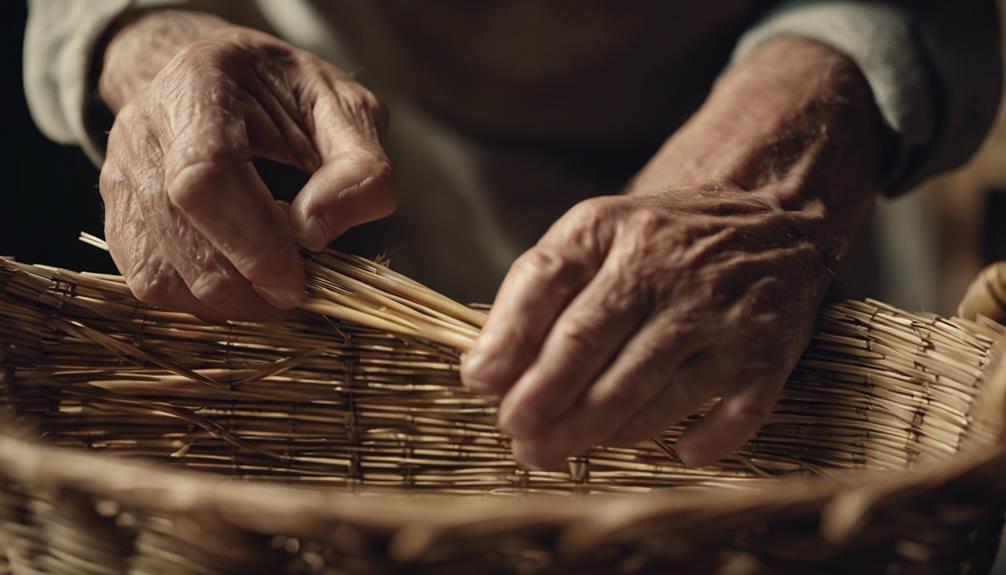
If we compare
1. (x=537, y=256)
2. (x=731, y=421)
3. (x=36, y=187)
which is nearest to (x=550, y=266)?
(x=537, y=256)

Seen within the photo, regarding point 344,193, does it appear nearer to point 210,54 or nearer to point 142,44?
point 210,54

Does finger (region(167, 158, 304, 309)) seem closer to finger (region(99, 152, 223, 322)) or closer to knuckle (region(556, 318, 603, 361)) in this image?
Result: finger (region(99, 152, 223, 322))

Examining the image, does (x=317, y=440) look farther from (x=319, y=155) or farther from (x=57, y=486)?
(x=57, y=486)

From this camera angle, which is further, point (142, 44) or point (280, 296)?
point (142, 44)

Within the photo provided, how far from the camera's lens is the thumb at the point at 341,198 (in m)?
0.59

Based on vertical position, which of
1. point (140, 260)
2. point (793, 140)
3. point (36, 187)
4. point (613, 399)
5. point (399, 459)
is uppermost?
point (793, 140)

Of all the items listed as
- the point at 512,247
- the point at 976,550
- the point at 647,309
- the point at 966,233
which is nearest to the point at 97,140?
the point at 512,247

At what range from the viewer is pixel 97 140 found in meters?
0.90

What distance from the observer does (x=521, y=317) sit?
1.66ft

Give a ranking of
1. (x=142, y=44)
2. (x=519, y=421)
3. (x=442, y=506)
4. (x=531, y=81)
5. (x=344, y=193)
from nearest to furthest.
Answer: (x=442, y=506)
(x=519, y=421)
(x=344, y=193)
(x=142, y=44)
(x=531, y=81)

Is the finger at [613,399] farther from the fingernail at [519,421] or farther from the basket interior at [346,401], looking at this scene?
the basket interior at [346,401]

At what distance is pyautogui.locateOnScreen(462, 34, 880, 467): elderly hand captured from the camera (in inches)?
19.7

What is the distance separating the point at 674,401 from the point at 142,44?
1.88ft

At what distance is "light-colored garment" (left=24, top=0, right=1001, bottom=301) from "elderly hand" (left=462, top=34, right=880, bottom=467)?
11.5 inches
